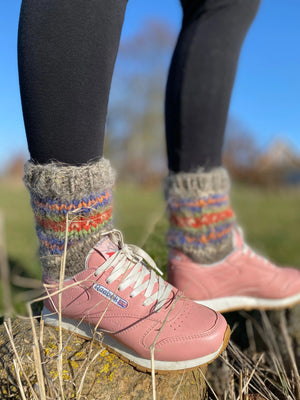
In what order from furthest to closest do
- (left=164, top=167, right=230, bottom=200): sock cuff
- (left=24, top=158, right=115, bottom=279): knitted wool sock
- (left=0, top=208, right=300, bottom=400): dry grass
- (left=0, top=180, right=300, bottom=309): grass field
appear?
(left=0, top=180, right=300, bottom=309): grass field → (left=164, top=167, right=230, bottom=200): sock cuff → (left=24, top=158, right=115, bottom=279): knitted wool sock → (left=0, top=208, right=300, bottom=400): dry grass

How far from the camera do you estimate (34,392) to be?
1.71 ft

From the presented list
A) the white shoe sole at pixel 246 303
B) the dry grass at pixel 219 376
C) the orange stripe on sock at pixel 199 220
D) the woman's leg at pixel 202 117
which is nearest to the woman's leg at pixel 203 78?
the woman's leg at pixel 202 117

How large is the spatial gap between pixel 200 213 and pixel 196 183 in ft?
0.25

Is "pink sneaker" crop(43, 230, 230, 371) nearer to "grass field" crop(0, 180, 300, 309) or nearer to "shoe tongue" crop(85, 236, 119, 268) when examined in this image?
"shoe tongue" crop(85, 236, 119, 268)

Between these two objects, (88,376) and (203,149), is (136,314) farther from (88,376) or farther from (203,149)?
(203,149)

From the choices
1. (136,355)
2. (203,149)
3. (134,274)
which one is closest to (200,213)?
(203,149)

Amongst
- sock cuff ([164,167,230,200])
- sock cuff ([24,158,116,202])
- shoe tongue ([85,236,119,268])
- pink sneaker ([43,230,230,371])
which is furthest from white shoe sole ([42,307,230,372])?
sock cuff ([164,167,230,200])

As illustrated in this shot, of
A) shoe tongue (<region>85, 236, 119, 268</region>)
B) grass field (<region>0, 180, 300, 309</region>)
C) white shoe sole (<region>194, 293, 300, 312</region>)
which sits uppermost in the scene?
shoe tongue (<region>85, 236, 119, 268</region>)

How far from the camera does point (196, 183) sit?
33.4 inches

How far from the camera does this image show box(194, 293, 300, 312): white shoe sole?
893 millimetres

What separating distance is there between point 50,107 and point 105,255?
289mm

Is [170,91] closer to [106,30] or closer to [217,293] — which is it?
[106,30]

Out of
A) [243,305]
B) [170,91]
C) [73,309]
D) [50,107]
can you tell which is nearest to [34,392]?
[73,309]

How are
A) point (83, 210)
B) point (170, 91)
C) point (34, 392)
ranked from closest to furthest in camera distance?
point (34, 392) → point (83, 210) → point (170, 91)
